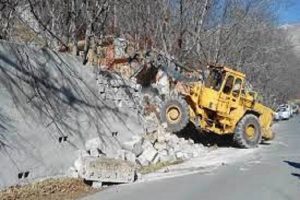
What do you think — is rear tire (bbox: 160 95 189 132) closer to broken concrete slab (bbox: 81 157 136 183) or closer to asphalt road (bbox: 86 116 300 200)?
asphalt road (bbox: 86 116 300 200)

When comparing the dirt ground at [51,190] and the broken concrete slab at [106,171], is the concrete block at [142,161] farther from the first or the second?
the dirt ground at [51,190]

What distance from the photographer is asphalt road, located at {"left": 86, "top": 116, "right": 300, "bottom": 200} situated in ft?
42.7

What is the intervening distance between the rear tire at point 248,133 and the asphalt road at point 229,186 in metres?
5.40

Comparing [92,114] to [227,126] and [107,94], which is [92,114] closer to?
[107,94]

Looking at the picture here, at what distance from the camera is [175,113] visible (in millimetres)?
24125

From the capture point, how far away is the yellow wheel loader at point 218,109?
24.0m

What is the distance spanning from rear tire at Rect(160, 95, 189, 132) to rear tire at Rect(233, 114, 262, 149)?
Answer: 2277mm

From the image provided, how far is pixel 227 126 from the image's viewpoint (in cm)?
2467

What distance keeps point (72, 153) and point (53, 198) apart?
3300mm

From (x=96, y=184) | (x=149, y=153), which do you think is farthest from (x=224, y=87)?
(x=96, y=184)

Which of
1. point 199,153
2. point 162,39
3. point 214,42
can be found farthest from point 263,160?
point 214,42

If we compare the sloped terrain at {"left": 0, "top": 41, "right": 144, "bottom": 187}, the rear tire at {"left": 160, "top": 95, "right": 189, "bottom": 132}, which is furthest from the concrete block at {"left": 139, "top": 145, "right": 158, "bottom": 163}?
the rear tire at {"left": 160, "top": 95, "right": 189, "bottom": 132}

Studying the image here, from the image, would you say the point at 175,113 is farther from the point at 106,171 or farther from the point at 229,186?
the point at 229,186

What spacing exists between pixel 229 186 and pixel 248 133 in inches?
431
